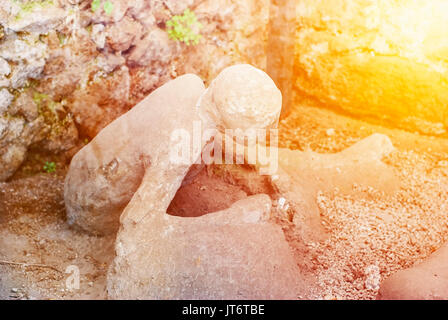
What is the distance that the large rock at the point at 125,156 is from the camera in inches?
95.4

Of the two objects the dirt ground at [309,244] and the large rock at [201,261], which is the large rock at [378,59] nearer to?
the dirt ground at [309,244]

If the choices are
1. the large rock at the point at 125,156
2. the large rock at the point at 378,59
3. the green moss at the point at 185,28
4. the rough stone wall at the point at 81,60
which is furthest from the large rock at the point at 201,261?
the large rock at the point at 378,59

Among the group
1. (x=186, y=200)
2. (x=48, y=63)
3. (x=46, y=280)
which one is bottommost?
(x=46, y=280)

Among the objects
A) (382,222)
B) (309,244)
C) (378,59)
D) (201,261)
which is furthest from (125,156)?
(378,59)

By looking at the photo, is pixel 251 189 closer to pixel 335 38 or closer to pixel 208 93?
pixel 208 93

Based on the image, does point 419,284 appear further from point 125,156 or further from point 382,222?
point 125,156

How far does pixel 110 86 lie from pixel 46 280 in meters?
1.50

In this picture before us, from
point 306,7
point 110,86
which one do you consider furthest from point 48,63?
point 306,7

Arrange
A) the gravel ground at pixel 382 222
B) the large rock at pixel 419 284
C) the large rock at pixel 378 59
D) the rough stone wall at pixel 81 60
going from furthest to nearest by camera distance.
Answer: the large rock at pixel 378 59 → the rough stone wall at pixel 81 60 → the gravel ground at pixel 382 222 → the large rock at pixel 419 284

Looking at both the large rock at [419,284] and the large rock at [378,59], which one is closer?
the large rock at [419,284]

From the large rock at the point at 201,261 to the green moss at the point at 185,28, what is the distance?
1.75m

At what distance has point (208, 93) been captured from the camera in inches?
92.4

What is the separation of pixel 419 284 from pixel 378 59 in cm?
227
